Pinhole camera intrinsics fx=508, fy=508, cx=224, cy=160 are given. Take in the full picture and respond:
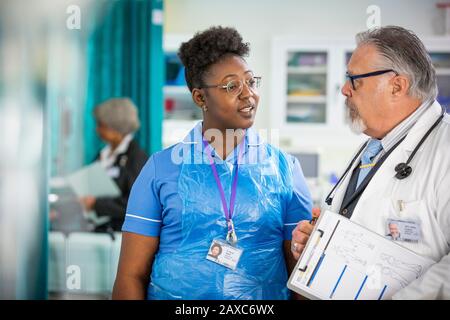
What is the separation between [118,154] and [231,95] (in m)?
2.01

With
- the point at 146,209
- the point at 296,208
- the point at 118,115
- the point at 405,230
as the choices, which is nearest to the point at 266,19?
the point at 118,115

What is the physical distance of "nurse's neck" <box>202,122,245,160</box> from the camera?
4.28ft

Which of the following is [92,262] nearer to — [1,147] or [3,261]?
[3,261]

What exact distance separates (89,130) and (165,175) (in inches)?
86.1

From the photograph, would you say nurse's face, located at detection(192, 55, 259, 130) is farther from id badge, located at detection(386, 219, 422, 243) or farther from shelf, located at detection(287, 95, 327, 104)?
shelf, located at detection(287, 95, 327, 104)

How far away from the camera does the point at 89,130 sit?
3.29m

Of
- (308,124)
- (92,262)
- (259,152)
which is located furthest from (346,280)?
(308,124)

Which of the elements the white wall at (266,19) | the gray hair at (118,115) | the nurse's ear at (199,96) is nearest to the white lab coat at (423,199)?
the nurse's ear at (199,96)

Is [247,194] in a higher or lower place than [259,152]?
lower

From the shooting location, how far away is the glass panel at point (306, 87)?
3.79 m

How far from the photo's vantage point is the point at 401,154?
1.15m

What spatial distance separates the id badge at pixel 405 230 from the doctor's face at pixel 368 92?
25 centimetres

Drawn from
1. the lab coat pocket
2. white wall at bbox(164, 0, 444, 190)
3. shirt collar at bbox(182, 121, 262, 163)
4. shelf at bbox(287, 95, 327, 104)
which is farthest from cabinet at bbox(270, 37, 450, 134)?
the lab coat pocket

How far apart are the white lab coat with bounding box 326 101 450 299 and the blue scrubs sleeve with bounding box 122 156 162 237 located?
1.54ft
